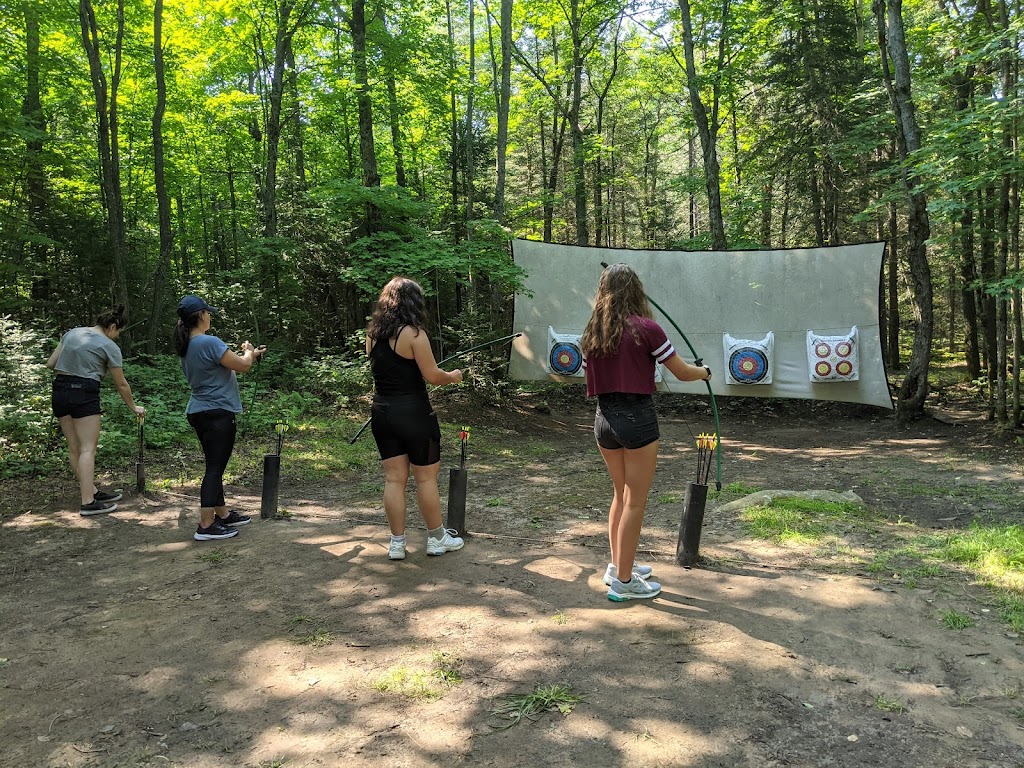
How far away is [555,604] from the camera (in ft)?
9.59

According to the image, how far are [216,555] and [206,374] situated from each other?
1.10 metres

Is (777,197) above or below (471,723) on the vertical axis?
above

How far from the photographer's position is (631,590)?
9.64 ft

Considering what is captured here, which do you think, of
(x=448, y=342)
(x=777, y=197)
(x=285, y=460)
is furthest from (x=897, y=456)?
(x=777, y=197)

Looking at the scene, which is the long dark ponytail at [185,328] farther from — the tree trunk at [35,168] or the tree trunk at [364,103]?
the tree trunk at [364,103]

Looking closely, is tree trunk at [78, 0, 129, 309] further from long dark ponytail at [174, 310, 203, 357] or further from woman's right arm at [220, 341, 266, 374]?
woman's right arm at [220, 341, 266, 374]

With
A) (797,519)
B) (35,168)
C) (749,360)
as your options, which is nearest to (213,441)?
(797,519)

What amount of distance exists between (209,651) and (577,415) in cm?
930

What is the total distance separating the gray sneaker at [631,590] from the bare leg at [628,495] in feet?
0.15

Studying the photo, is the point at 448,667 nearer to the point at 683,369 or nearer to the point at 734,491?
the point at 683,369

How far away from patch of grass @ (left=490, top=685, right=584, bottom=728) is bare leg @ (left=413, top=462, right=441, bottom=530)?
1390mm

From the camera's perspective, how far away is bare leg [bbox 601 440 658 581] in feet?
9.25

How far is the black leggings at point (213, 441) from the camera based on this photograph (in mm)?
3859

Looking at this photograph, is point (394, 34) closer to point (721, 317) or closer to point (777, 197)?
point (721, 317)
